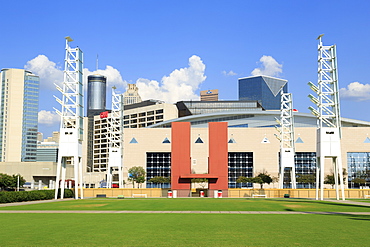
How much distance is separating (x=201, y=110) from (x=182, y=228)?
548 feet

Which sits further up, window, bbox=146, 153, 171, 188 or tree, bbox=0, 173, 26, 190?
window, bbox=146, 153, 171, 188

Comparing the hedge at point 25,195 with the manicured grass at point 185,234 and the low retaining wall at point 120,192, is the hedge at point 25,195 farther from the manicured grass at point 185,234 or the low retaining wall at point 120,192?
the manicured grass at point 185,234

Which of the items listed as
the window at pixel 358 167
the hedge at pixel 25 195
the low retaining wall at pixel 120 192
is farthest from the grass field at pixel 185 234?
the window at pixel 358 167

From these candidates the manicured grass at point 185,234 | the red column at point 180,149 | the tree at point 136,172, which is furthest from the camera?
the tree at point 136,172

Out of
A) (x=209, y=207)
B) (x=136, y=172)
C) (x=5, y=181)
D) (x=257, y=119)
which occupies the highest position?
(x=257, y=119)

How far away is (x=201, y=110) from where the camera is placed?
188250 millimetres

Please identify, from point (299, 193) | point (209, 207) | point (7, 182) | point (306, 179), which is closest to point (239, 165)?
point (306, 179)

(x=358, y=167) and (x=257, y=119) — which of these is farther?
(x=257, y=119)

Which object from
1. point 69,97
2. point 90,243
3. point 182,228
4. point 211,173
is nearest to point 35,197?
point 69,97

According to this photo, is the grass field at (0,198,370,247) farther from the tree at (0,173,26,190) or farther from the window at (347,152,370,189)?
the window at (347,152,370,189)

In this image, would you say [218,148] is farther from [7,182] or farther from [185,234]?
[7,182]

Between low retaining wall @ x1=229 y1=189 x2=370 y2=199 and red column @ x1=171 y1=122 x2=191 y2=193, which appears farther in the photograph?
red column @ x1=171 y1=122 x2=191 y2=193

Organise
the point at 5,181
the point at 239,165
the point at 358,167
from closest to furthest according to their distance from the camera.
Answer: the point at 5,181 → the point at 358,167 → the point at 239,165

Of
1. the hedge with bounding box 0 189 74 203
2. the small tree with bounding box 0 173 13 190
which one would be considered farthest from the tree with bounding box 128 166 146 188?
the hedge with bounding box 0 189 74 203
